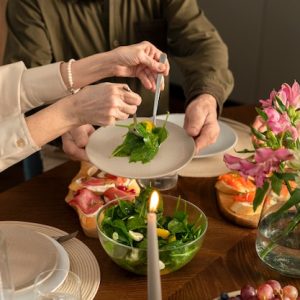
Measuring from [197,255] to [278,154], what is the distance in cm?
36

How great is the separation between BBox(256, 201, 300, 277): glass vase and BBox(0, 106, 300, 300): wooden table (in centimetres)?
2

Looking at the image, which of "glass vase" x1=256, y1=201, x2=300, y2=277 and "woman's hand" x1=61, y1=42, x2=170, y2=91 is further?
"woman's hand" x1=61, y1=42, x2=170, y2=91

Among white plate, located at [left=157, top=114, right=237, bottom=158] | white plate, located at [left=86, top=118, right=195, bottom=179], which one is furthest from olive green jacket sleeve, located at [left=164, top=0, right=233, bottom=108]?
white plate, located at [left=86, top=118, right=195, bottom=179]

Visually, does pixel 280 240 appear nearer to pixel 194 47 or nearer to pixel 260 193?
pixel 260 193

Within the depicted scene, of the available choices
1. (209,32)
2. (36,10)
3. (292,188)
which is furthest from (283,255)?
(36,10)

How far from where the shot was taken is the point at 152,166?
1.22 meters

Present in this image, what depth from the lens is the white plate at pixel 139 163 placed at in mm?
1194

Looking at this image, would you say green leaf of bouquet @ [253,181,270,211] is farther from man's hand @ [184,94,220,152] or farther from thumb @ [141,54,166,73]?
thumb @ [141,54,166,73]

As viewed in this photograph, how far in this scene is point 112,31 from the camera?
5.98ft

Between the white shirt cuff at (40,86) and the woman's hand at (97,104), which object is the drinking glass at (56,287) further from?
the white shirt cuff at (40,86)

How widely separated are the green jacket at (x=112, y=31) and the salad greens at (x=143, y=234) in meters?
0.66

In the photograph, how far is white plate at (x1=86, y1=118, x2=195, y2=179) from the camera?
3.92 ft

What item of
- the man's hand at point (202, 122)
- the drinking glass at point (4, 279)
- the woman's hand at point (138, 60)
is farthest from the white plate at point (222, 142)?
the drinking glass at point (4, 279)

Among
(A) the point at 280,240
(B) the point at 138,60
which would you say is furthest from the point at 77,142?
(A) the point at 280,240
